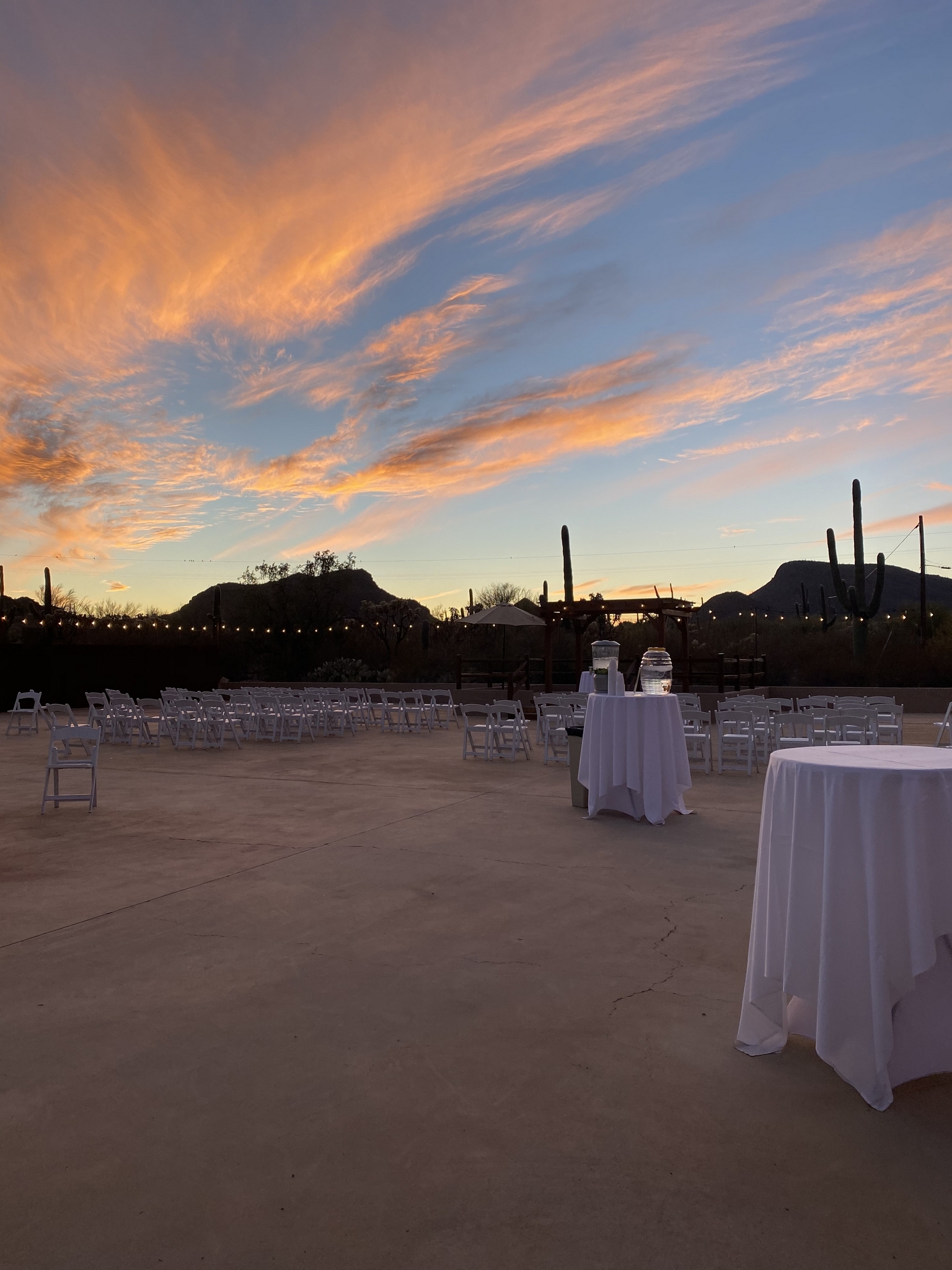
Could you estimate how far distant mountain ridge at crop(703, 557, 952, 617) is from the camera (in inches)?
2923

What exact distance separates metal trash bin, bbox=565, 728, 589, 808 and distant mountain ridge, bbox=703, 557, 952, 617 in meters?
67.4

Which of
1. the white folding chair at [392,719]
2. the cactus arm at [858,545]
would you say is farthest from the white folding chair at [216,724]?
the cactus arm at [858,545]

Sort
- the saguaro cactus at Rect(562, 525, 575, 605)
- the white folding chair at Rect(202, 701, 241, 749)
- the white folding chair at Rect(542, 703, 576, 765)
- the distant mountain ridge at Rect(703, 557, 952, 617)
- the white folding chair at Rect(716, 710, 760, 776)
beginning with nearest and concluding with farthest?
1. the white folding chair at Rect(716, 710, 760, 776)
2. the white folding chair at Rect(542, 703, 576, 765)
3. the white folding chair at Rect(202, 701, 241, 749)
4. the saguaro cactus at Rect(562, 525, 575, 605)
5. the distant mountain ridge at Rect(703, 557, 952, 617)

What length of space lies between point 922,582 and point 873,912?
2940 cm

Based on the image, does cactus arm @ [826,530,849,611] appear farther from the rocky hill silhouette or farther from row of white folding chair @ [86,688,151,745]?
the rocky hill silhouette

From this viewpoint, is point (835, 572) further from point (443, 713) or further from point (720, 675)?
point (443, 713)

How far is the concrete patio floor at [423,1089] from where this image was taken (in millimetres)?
1858

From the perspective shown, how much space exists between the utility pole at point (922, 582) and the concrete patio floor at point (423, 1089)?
2355 cm

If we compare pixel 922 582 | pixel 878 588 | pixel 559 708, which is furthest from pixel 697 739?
pixel 922 582

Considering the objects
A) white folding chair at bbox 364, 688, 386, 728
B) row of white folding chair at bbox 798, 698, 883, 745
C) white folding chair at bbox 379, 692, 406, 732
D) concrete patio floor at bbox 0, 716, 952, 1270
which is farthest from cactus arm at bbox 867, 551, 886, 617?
concrete patio floor at bbox 0, 716, 952, 1270

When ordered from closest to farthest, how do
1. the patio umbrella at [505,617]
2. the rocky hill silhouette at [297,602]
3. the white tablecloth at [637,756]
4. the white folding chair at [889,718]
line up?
the white tablecloth at [637,756]
the white folding chair at [889,718]
the patio umbrella at [505,617]
the rocky hill silhouette at [297,602]

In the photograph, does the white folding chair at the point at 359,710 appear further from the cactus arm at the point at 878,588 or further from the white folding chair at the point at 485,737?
the cactus arm at the point at 878,588

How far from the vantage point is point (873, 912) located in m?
2.35

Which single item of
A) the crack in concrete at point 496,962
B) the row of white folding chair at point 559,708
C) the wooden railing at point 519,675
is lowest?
the crack in concrete at point 496,962
